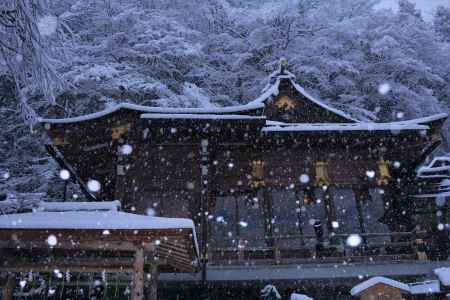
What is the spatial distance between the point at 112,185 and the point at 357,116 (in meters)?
14.9

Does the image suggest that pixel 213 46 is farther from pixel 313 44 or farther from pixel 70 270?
pixel 70 270

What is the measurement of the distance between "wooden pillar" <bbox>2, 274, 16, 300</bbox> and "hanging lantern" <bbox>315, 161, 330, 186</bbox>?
9.65m

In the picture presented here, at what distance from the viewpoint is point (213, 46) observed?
83.7ft

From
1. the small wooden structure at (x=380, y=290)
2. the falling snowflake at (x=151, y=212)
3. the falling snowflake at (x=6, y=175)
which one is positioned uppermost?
the falling snowflake at (x=6, y=175)

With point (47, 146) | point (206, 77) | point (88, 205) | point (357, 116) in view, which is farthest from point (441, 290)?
point (206, 77)

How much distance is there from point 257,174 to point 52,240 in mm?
7874

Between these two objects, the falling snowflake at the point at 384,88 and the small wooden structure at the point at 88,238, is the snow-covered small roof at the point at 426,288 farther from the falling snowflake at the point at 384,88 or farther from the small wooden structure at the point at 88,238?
the falling snowflake at the point at 384,88

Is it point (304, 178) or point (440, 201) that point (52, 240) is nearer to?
point (304, 178)

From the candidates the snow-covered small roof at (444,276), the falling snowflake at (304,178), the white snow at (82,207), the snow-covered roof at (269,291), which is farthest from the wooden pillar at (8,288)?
the snow-covered small roof at (444,276)

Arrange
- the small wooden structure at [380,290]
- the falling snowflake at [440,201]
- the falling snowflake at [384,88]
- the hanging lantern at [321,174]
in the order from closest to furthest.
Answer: the small wooden structure at [380,290], the hanging lantern at [321,174], the falling snowflake at [440,201], the falling snowflake at [384,88]

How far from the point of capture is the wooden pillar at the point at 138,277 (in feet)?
21.1

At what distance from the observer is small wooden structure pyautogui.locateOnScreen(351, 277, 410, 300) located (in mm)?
7922

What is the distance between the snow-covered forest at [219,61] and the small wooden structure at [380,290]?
12626 mm

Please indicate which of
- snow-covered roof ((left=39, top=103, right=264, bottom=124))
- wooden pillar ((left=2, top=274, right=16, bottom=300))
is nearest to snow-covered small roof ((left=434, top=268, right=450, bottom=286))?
snow-covered roof ((left=39, top=103, right=264, bottom=124))
